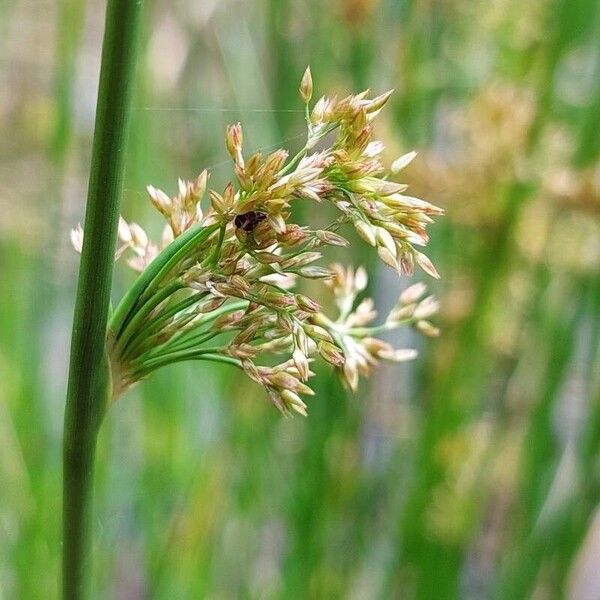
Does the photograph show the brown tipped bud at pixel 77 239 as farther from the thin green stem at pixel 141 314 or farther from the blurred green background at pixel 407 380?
the blurred green background at pixel 407 380

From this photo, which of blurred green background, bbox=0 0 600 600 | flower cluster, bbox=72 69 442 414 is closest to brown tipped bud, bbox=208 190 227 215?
flower cluster, bbox=72 69 442 414

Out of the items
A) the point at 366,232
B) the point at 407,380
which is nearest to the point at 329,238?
the point at 366,232

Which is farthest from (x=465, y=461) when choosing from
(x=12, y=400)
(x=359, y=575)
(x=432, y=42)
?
(x=12, y=400)

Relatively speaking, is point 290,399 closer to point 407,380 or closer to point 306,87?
point 306,87

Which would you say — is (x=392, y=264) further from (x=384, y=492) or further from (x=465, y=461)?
(x=384, y=492)

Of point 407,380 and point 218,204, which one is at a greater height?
point 218,204

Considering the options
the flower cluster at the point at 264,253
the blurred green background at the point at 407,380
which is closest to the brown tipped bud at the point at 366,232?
the flower cluster at the point at 264,253
